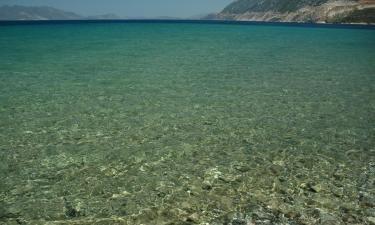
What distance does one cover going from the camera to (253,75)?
88.4 feet

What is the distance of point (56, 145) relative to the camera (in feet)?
40.4

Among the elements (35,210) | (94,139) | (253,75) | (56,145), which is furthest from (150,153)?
(253,75)

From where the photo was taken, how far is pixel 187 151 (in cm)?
1197

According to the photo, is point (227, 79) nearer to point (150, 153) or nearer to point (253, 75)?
point (253, 75)

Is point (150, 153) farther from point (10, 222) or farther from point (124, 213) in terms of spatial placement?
point (10, 222)

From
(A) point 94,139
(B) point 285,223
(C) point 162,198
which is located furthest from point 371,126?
(A) point 94,139

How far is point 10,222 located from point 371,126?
43.0ft

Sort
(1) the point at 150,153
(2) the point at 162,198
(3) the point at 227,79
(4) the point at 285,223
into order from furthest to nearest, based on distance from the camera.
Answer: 1. (3) the point at 227,79
2. (1) the point at 150,153
3. (2) the point at 162,198
4. (4) the point at 285,223

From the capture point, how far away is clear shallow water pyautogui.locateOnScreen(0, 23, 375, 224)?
8.47m

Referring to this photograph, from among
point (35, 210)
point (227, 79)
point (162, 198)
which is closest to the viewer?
point (35, 210)

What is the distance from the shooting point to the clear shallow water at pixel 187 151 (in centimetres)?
847

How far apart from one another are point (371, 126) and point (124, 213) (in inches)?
429

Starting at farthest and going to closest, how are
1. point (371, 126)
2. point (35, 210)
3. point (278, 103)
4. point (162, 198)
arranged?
point (278, 103), point (371, 126), point (162, 198), point (35, 210)

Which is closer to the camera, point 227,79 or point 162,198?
point 162,198
